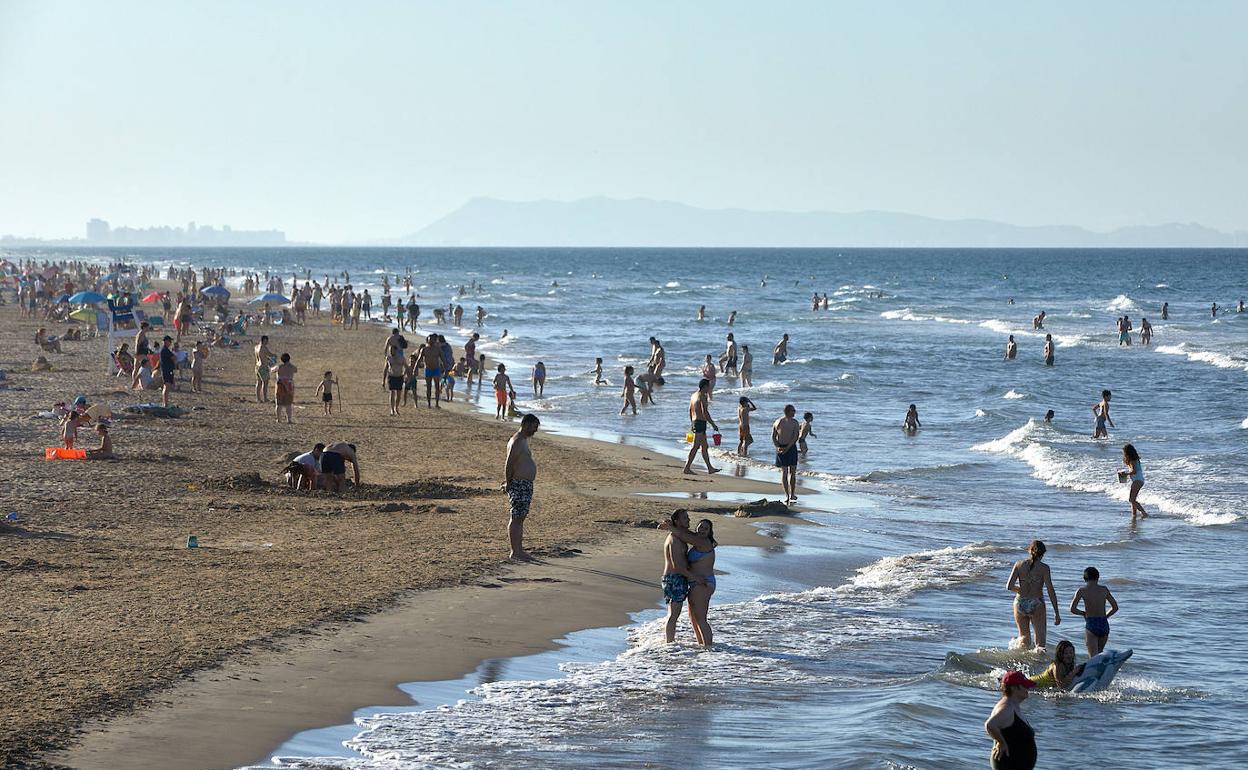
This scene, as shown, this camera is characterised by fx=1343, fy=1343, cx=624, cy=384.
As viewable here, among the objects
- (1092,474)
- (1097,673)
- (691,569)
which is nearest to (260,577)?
(691,569)

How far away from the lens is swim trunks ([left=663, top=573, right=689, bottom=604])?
10727mm

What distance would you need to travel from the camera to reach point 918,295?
96000 millimetres

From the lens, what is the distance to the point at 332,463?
1659 centimetres

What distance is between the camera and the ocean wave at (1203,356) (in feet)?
142

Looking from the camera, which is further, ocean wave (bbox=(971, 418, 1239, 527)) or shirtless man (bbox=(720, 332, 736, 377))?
shirtless man (bbox=(720, 332, 736, 377))

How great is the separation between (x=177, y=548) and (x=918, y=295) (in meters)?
87.3

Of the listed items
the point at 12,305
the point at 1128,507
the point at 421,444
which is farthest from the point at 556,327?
the point at 1128,507

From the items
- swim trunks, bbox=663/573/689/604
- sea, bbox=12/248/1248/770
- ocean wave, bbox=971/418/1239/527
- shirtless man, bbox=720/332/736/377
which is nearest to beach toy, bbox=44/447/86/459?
sea, bbox=12/248/1248/770

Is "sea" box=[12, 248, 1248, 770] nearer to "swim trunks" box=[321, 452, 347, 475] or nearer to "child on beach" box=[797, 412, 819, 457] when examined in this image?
"child on beach" box=[797, 412, 819, 457]

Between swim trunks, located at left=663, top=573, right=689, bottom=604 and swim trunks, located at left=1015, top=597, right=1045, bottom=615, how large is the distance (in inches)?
118

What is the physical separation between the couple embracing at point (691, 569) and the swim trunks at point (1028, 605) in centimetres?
281

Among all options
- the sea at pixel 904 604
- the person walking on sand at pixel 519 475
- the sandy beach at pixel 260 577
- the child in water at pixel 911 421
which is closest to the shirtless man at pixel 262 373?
the sandy beach at pixel 260 577

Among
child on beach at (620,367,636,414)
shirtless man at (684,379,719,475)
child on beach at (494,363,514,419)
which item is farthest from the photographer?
child on beach at (620,367,636,414)

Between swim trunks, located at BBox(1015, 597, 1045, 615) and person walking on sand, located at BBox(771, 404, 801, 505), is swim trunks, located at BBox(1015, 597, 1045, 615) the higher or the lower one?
the lower one
